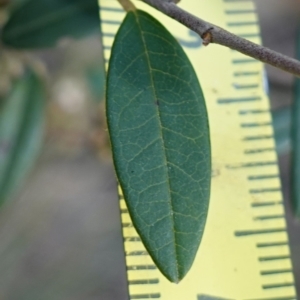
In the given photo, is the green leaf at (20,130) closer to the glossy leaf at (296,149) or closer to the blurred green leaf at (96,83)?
the blurred green leaf at (96,83)

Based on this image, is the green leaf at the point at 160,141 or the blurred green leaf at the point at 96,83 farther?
the blurred green leaf at the point at 96,83

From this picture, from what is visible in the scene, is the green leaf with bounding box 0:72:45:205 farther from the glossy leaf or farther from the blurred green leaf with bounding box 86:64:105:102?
the glossy leaf

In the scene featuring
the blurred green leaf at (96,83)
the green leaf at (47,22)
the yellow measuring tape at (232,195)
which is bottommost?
the yellow measuring tape at (232,195)

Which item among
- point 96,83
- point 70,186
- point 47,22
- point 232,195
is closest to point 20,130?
point 47,22

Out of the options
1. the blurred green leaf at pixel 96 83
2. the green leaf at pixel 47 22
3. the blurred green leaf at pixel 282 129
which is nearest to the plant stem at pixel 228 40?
the green leaf at pixel 47 22

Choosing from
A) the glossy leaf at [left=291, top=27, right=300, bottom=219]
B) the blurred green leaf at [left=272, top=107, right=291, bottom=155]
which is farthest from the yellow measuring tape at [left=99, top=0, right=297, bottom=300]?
the blurred green leaf at [left=272, top=107, right=291, bottom=155]

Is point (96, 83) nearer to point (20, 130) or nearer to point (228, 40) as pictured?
point (20, 130)
